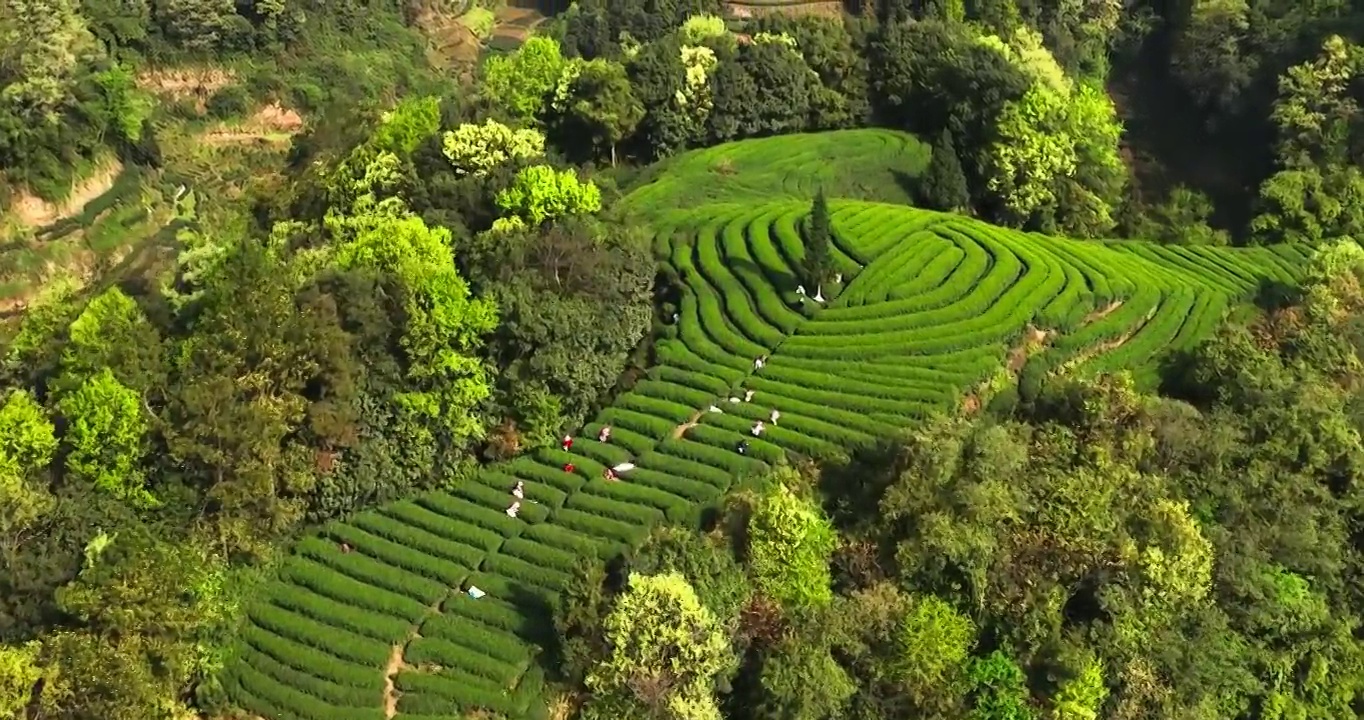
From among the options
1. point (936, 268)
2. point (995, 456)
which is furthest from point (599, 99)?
point (995, 456)

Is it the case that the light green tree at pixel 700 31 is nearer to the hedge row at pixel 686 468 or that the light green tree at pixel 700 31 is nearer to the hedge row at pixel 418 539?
the hedge row at pixel 686 468

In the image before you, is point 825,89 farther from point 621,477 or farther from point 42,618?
point 42,618

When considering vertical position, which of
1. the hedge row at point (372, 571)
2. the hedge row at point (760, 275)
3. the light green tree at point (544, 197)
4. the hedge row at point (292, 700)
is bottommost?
the hedge row at point (292, 700)

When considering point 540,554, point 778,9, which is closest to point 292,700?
point 540,554

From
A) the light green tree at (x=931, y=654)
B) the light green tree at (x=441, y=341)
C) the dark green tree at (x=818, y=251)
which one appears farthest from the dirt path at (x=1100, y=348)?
the light green tree at (x=441, y=341)

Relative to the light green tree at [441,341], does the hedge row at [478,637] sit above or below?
below

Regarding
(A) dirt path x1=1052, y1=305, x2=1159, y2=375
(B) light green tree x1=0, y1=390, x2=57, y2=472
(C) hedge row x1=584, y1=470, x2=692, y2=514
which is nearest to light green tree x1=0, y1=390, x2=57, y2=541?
(B) light green tree x1=0, y1=390, x2=57, y2=472

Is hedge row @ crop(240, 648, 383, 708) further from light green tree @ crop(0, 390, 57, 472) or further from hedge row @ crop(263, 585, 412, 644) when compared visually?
light green tree @ crop(0, 390, 57, 472)
